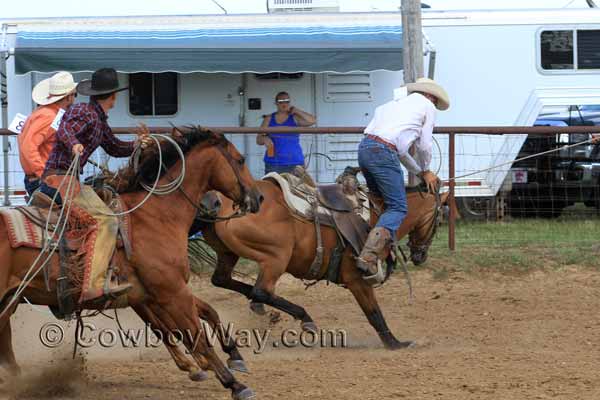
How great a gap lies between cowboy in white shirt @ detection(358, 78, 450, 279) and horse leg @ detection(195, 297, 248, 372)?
1.50 meters

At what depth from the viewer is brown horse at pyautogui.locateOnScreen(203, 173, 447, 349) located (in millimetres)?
8102

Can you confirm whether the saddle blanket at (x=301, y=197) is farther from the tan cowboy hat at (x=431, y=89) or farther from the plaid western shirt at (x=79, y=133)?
the plaid western shirt at (x=79, y=133)

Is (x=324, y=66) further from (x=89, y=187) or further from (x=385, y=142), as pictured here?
(x=89, y=187)

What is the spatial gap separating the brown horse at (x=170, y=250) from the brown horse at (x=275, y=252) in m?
1.16

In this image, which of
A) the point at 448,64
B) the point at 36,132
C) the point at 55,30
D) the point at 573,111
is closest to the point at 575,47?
the point at 573,111

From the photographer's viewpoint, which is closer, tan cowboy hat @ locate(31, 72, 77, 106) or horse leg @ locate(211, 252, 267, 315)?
tan cowboy hat @ locate(31, 72, 77, 106)

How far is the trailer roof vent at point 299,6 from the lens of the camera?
1427 centimetres

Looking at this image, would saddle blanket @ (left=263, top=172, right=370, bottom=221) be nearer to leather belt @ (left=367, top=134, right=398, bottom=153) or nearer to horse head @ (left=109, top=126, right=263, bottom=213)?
leather belt @ (left=367, top=134, right=398, bottom=153)

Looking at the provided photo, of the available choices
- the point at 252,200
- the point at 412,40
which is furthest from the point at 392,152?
the point at 412,40

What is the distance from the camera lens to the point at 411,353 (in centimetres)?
809

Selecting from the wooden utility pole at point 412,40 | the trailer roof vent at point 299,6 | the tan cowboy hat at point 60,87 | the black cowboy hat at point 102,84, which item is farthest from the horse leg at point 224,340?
the trailer roof vent at point 299,6

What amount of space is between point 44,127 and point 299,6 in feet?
24.4

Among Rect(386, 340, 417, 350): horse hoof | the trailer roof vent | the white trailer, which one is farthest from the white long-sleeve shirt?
the trailer roof vent

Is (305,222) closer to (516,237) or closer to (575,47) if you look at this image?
(516,237)
